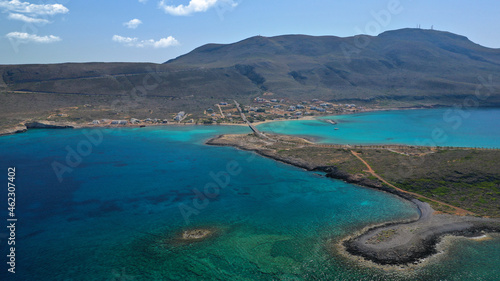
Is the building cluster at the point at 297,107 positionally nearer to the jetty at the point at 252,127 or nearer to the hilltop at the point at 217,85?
the jetty at the point at 252,127

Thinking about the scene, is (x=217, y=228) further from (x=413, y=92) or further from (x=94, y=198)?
(x=413, y=92)

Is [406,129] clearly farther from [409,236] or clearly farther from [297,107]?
[409,236]

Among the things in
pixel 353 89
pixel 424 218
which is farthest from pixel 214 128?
pixel 353 89

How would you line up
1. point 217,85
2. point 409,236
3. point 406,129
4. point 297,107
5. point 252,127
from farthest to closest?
1. point 217,85
2. point 297,107
3. point 406,129
4. point 252,127
5. point 409,236

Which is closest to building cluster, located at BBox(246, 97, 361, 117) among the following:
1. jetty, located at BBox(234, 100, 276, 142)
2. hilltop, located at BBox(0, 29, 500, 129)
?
jetty, located at BBox(234, 100, 276, 142)

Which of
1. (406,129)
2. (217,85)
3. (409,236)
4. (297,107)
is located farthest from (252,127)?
(217,85)

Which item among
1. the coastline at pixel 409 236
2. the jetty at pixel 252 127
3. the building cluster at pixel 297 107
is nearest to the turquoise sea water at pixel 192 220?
the coastline at pixel 409 236

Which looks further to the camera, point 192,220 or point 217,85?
point 217,85
